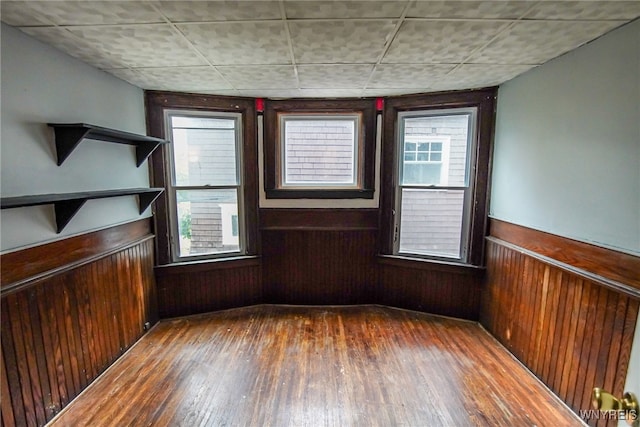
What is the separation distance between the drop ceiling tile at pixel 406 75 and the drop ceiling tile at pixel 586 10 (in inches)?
29.3

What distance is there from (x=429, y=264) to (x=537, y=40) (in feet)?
6.84

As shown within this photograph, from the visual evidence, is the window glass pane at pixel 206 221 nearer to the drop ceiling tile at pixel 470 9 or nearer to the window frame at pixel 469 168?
the window frame at pixel 469 168

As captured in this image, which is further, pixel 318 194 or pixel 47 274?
pixel 318 194

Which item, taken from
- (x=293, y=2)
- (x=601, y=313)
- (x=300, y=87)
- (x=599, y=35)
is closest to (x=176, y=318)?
(x=300, y=87)

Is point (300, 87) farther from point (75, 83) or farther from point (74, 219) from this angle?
point (74, 219)

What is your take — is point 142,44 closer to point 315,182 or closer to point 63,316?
point 63,316

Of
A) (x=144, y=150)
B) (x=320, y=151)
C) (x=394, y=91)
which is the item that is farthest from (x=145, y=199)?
(x=394, y=91)

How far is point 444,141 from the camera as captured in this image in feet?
10.0

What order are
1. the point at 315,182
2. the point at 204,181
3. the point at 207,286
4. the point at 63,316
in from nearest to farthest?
1. the point at 63,316
2. the point at 204,181
3. the point at 207,286
4. the point at 315,182

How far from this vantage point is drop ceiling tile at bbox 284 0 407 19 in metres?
1.41

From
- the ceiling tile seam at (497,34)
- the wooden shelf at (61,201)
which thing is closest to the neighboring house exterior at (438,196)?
the ceiling tile seam at (497,34)

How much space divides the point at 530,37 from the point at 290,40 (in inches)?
54.8

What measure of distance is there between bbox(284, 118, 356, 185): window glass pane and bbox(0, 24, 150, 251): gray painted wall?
5.14ft

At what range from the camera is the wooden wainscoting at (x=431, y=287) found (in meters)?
3.08
